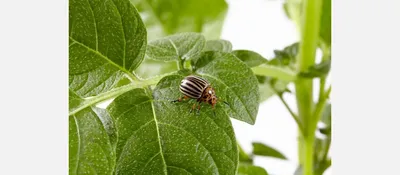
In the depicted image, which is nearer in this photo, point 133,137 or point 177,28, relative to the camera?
point 133,137

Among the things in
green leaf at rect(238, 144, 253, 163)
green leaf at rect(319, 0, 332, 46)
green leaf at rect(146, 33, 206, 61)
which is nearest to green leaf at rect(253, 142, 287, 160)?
green leaf at rect(238, 144, 253, 163)

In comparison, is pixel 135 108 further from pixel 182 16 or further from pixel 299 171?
pixel 182 16

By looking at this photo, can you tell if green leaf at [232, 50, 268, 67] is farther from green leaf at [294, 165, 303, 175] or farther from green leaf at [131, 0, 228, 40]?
green leaf at [131, 0, 228, 40]
